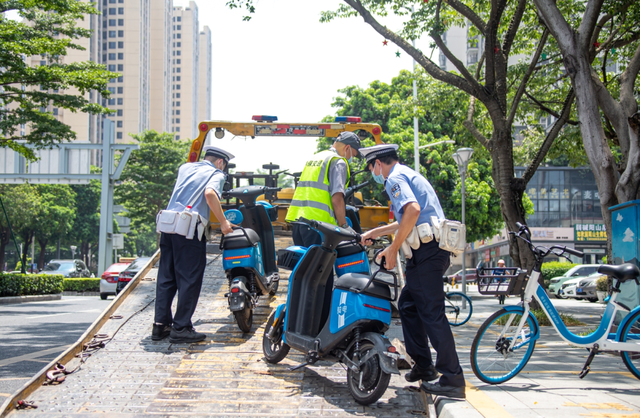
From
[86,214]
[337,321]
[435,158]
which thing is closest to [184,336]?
[337,321]

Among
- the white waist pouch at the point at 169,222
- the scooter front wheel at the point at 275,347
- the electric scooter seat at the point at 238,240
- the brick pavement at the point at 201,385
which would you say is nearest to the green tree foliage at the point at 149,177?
the electric scooter seat at the point at 238,240

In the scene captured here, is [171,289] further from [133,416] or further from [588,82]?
[588,82]

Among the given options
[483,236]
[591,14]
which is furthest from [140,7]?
[591,14]

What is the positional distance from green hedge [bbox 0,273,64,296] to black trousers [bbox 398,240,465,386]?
16695mm

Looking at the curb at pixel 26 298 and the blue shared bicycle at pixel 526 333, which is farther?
the curb at pixel 26 298

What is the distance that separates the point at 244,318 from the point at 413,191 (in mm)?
2145

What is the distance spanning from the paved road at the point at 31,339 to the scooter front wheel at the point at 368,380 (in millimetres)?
2706

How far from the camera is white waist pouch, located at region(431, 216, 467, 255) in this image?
4.13m

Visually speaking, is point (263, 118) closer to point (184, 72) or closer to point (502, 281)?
point (502, 281)

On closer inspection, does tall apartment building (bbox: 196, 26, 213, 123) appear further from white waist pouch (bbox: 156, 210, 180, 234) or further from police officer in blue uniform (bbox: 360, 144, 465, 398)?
police officer in blue uniform (bbox: 360, 144, 465, 398)

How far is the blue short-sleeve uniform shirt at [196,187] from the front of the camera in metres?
5.48

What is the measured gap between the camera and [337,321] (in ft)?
13.6

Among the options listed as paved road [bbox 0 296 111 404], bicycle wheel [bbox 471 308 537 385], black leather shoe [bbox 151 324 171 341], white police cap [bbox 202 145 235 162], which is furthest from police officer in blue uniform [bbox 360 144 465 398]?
paved road [bbox 0 296 111 404]

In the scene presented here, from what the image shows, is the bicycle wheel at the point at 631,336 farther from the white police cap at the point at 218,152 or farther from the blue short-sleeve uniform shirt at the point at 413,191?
the white police cap at the point at 218,152
